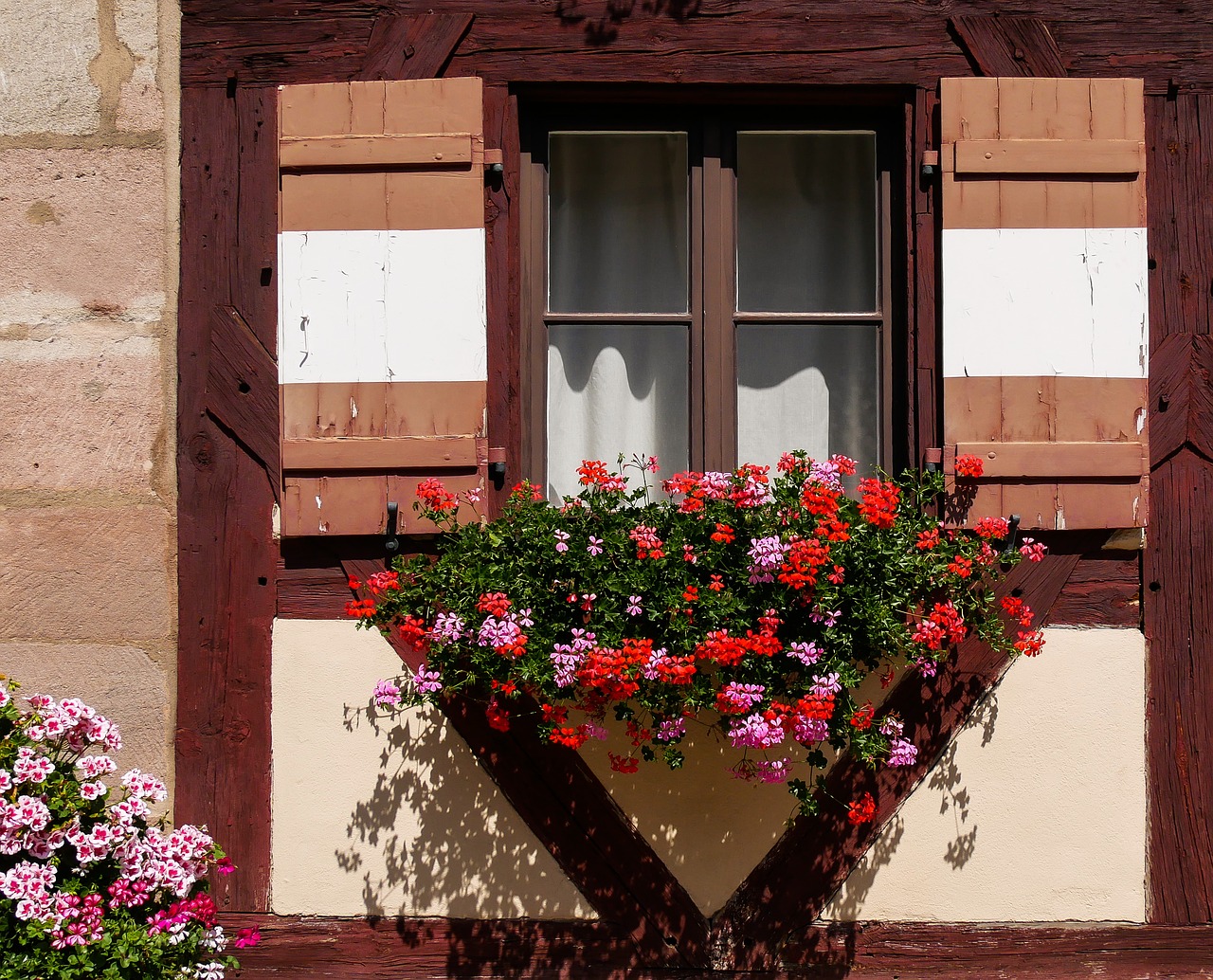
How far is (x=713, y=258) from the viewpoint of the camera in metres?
3.17

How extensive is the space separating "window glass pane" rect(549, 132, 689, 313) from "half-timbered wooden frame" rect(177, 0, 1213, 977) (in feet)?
0.59

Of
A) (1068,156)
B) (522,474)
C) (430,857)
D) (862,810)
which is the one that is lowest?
(430,857)

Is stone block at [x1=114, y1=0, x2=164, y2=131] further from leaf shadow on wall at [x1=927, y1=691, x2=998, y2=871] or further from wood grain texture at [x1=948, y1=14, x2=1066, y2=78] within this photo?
leaf shadow on wall at [x1=927, y1=691, x2=998, y2=871]

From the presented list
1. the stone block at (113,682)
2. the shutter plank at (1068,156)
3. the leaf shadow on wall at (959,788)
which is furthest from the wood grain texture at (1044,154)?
the stone block at (113,682)

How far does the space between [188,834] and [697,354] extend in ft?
6.11

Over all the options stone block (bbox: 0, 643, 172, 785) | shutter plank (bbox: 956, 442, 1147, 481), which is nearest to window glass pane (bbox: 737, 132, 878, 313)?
shutter plank (bbox: 956, 442, 1147, 481)

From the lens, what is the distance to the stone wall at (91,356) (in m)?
3.00

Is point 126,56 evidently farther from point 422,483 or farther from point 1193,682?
point 1193,682

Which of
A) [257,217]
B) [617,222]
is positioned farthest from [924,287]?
[257,217]

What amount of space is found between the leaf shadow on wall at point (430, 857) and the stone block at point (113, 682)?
61 centimetres

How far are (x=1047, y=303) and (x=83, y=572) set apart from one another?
2.77 m

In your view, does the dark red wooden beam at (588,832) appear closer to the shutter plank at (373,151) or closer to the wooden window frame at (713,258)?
the wooden window frame at (713,258)

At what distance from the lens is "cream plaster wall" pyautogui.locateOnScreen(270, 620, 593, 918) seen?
2.94 meters

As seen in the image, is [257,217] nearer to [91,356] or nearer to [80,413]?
[91,356]
